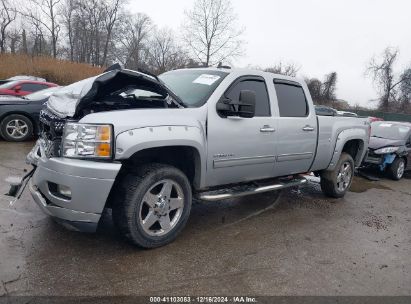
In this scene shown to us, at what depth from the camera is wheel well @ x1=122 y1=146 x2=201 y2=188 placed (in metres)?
3.58

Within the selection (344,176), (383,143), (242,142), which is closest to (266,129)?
(242,142)

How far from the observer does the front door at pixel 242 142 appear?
3979mm

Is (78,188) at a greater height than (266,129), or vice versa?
(266,129)

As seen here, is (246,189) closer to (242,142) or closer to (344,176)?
(242,142)

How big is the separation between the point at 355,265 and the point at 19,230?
3.54 m

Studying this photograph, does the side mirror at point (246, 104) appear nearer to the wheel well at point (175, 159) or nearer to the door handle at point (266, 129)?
the door handle at point (266, 129)

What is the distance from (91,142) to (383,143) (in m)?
8.22

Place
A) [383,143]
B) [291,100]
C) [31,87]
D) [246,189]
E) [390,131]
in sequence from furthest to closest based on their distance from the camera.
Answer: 1. [31,87]
2. [390,131]
3. [383,143]
4. [291,100]
5. [246,189]

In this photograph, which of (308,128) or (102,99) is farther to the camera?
(308,128)

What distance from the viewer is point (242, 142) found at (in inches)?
166

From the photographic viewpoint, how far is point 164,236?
3.71m

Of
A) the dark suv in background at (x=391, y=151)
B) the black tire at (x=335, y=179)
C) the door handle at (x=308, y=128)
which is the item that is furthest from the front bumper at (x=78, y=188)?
the dark suv in background at (x=391, y=151)

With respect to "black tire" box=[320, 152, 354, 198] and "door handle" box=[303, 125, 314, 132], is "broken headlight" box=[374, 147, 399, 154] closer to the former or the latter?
"black tire" box=[320, 152, 354, 198]

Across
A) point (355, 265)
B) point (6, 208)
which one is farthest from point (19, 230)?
point (355, 265)
